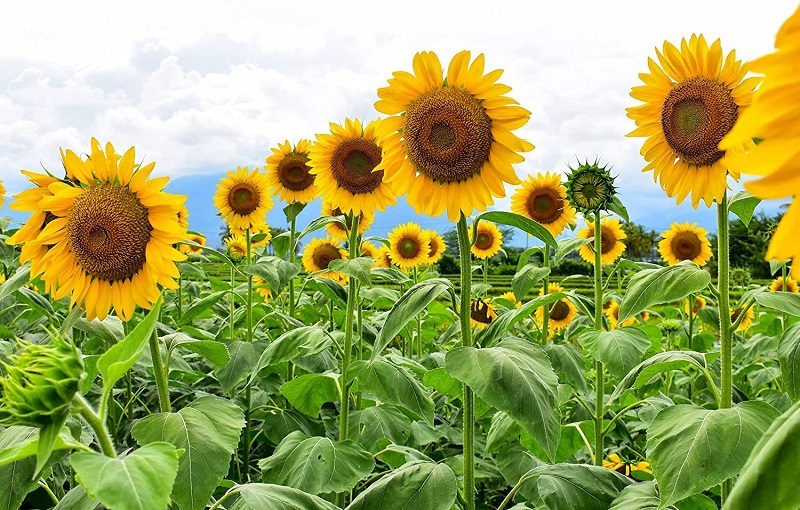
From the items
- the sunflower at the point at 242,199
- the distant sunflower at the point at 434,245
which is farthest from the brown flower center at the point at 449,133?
the distant sunflower at the point at 434,245

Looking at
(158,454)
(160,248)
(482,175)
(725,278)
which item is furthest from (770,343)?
(158,454)

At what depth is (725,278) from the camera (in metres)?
2.04

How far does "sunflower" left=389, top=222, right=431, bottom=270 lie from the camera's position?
21.1 ft

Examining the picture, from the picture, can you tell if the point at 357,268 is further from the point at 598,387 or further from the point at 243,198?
the point at 243,198

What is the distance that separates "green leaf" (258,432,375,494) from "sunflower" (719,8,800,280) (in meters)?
1.82

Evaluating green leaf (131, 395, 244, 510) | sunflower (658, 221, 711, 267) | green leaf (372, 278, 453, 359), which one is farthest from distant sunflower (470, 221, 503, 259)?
green leaf (131, 395, 244, 510)

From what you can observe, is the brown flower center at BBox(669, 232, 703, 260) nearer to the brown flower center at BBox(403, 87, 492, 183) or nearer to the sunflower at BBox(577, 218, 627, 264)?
the sunflower at BBox(577, 218, 627, 264)

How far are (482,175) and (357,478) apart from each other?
1088 millimetres

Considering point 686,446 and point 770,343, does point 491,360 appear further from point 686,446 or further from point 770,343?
point 770,343

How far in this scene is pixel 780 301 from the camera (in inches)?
78.4

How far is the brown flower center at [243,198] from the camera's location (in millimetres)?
5367

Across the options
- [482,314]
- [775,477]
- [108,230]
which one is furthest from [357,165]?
[775,477]

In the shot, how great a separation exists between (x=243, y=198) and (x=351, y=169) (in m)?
2.21

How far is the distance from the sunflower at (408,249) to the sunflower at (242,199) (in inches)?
55.8
